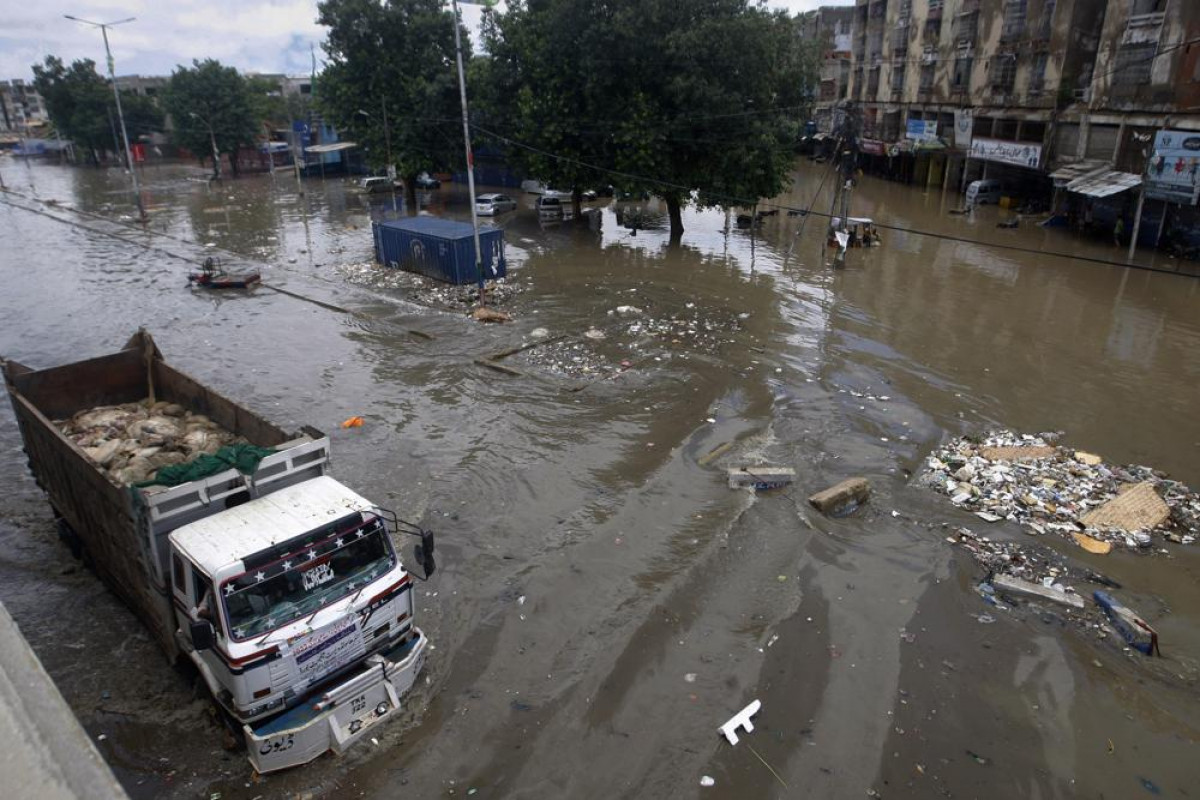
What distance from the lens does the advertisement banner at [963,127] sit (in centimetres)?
4125

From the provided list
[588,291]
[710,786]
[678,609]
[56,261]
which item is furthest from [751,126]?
[56,261]

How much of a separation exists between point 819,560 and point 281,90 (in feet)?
341

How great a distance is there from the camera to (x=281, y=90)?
94188mm

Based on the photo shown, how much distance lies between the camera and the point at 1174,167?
993 inches

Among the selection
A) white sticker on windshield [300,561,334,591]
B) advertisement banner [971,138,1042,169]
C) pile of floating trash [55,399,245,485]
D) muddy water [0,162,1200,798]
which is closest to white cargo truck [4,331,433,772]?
white sticker on windshield [300,561,334,591]

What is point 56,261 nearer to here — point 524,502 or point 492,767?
point 524,502

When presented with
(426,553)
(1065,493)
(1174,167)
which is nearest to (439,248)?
(426,553)

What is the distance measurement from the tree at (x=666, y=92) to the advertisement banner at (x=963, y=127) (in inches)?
683

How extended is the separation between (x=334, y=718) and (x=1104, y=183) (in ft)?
110

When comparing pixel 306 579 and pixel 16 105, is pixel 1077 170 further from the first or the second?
pixel 16 105

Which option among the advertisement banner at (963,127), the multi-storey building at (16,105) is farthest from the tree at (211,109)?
the multi-storey building at (16,105)

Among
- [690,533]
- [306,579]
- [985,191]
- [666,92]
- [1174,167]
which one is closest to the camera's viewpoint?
[306,579]

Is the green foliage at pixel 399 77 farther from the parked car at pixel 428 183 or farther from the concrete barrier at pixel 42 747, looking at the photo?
the concrete barrier at pixel 42 747

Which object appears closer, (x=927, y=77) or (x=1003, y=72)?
(x=1003, y=72)
